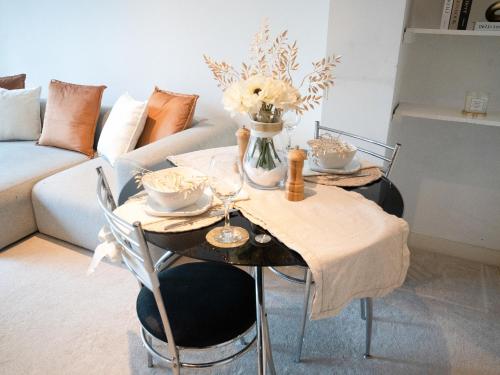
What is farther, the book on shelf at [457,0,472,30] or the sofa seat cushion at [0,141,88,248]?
the sofa seat cushion at [0,141,88,248]

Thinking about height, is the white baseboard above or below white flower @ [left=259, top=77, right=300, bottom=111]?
below

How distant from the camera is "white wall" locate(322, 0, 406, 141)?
1872 millimetres

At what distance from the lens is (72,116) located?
9.32ft

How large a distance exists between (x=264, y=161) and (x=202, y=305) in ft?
1.74

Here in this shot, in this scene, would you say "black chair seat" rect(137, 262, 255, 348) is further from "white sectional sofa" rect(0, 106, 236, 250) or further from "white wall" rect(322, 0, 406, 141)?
"white wall" rect(322, 0, 406, 141)

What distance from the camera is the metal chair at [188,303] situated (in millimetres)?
1188

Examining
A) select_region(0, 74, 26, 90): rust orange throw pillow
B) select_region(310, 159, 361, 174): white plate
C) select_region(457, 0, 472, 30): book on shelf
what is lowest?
select_region(310, 159, 361, 174): white plate

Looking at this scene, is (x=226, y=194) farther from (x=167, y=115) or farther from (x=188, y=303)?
(x=167, y=115)

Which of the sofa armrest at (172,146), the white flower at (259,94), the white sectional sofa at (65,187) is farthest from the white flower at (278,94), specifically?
the white sectional sofa at (65,187)

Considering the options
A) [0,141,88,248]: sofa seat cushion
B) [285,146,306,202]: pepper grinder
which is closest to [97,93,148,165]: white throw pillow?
[0,141,88,248]: sofa seat cushion

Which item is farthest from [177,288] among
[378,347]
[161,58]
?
[161,58]

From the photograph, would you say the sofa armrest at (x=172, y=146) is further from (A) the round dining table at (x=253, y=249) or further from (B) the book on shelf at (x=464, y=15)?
(B) the book on shelf at (x=464, y=15)

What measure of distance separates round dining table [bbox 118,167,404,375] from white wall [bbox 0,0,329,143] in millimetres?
1364

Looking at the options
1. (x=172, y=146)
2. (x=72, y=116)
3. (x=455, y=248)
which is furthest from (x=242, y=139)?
(x=72, y=116)
